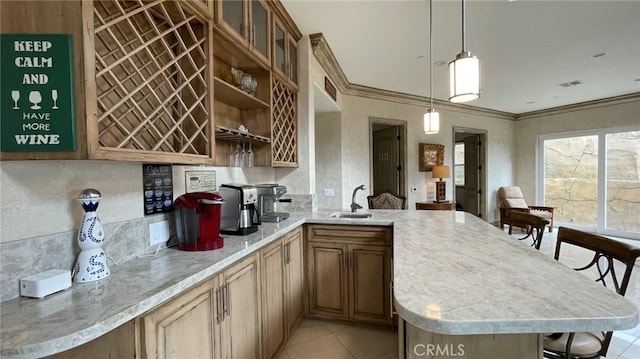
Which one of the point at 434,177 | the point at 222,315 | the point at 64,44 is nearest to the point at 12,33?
the point at 64,44

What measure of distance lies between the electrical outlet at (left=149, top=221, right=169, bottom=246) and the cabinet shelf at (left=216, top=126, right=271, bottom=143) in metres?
0.66

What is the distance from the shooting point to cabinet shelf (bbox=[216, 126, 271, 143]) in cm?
187

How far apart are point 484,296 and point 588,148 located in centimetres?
724

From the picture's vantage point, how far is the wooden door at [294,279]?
7.20ft

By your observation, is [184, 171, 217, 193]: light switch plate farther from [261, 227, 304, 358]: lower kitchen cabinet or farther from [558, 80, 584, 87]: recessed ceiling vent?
[558, 80, 584, 87]: recessed ceiling vent

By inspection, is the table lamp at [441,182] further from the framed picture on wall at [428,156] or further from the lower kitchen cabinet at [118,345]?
the lower kitchen cabinet at [118,345]

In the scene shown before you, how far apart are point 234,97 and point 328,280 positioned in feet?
5.58

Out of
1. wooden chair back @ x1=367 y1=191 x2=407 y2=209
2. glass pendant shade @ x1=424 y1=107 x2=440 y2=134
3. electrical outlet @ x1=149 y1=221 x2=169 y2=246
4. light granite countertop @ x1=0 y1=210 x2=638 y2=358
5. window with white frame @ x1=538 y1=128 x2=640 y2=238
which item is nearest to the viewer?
light granite countertop @ x1=0 y1=210 x2=638 y2=358

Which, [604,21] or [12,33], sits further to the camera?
[604,21]

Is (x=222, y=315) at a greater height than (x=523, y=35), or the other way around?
(x=523, y=35)

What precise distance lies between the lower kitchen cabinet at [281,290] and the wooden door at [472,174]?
5648mm

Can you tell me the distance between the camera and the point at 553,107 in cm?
637

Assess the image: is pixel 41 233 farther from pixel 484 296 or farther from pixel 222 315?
pixel 484 296

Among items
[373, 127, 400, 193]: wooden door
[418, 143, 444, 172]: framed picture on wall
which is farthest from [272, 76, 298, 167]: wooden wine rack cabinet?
[418, 143, 444, 172]: framed picture on wall
